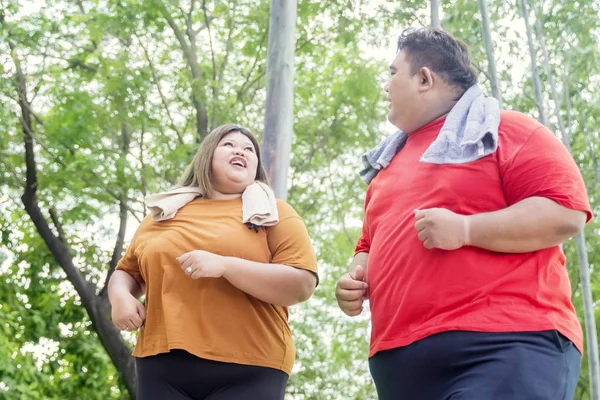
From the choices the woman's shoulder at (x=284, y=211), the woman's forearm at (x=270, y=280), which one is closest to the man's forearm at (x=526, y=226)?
the woman's forearm at (x=270, y=280)

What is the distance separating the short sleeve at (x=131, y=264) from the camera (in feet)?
6.49

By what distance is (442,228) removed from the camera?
4.45 ft

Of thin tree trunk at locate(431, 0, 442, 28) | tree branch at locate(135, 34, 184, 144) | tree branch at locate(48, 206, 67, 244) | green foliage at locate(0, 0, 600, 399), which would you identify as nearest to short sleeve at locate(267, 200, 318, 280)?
thin tree trunk at locate(431, 0, 442, 28)

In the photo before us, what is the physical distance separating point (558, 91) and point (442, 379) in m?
6.94

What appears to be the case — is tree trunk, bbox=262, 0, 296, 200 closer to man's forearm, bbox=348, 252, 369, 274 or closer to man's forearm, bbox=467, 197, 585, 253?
man's forearm, bbox=348, 252, 369, 274

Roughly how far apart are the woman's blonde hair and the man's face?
1.76 feet

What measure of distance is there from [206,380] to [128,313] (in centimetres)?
25

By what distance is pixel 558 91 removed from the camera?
778 cm

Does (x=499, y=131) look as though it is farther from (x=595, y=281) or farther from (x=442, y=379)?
(x=595, y=281)

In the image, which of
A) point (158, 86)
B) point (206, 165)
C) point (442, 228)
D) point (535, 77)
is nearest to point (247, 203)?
point (206, 165)

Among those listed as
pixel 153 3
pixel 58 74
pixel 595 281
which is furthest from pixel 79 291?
pixel 595 281

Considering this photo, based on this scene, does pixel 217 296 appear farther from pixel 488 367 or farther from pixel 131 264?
pixel 488 367

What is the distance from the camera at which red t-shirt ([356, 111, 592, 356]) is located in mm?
1345

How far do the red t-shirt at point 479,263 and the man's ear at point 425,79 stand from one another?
140 mm
